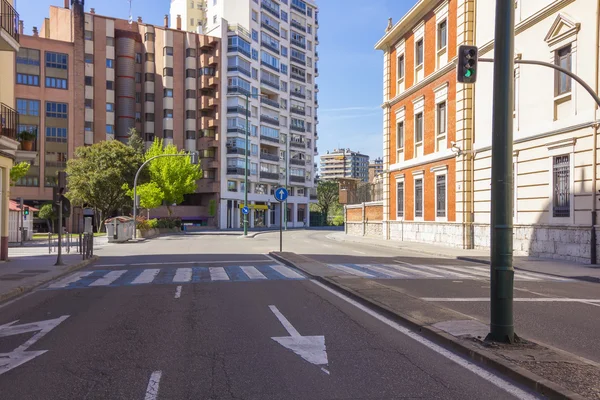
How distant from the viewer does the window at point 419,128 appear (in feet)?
109

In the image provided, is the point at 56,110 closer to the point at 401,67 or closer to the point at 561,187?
the point at 401,67

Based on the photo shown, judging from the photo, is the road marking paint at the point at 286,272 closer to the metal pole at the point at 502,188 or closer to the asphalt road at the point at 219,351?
the asphalt road at the point at 219,351

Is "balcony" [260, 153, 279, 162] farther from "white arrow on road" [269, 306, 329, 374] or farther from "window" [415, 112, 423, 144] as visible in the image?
"white arrow on road" [269, 306, 329, 374]

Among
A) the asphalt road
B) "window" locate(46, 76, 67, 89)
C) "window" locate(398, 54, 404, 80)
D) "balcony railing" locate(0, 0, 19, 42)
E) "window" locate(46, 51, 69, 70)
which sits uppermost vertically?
"window" locate(46, 51, 69, 70)

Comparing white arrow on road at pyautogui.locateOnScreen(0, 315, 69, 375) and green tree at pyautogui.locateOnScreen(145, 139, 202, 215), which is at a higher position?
green tree at pyautogui.locateOnScreen(145, 139, 202, 215)

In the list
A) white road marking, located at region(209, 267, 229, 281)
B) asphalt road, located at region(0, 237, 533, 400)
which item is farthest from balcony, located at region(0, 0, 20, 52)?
white road marking, located at region(209, 267, 229, 281)

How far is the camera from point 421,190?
32812 mm

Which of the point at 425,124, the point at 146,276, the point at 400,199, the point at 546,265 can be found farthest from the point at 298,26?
the point at 146,276

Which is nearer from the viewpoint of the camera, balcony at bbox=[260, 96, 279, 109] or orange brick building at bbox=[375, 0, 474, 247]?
orange brick building at bbox=[375, 0, 474, 247]

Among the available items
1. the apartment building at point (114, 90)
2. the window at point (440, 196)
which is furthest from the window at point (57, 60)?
the window at point (440, 196)

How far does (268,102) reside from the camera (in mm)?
84875

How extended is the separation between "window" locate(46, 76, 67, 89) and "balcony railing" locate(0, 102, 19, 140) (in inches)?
1960

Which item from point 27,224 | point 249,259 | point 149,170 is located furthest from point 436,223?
point 149,170

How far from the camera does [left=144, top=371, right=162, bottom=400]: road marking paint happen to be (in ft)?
16.9
